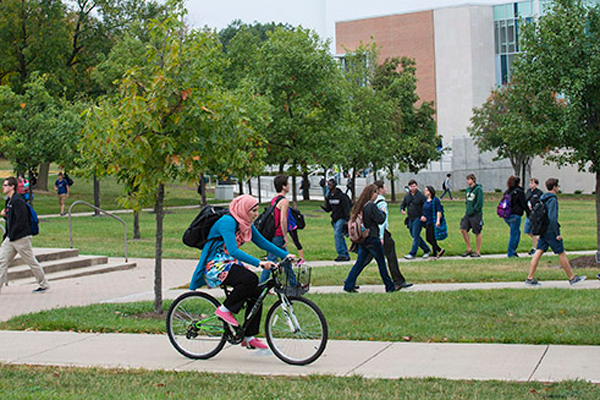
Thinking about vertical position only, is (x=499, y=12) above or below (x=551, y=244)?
above

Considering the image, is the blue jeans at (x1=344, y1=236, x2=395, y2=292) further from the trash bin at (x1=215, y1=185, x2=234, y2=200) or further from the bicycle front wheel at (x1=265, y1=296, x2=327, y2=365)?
the trash bin at (x1=215, y1=185, x2=234, y2=200)

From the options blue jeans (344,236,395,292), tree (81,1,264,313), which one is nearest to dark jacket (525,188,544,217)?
blue jeans (344,236,395,292)

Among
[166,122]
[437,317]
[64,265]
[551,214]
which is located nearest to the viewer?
[437,317]

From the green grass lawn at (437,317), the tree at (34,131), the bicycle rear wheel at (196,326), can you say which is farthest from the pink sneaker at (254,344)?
the tree at (34,131)

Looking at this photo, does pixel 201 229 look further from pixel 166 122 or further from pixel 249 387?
pixel 166 122

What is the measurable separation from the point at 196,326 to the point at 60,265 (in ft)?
29.6

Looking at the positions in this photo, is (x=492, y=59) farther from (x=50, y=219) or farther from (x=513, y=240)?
(x=513, y=240)

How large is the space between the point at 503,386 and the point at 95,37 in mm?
44660

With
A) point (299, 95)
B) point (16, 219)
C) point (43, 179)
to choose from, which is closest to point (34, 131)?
point (299, 95)

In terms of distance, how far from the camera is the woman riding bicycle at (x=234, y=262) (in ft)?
24.5

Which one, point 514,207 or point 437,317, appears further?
point 514,207

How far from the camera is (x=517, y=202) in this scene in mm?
17422

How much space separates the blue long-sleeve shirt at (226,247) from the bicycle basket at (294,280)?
24cm

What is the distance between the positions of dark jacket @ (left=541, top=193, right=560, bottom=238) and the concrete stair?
29.9 ft
